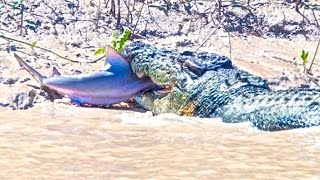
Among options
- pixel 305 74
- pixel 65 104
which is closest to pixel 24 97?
pixel 65 104

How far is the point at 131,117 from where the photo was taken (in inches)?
209

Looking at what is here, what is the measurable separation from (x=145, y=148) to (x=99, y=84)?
172 centimetres

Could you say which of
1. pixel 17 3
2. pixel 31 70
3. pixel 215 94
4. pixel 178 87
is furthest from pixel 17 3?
pixel 215 94

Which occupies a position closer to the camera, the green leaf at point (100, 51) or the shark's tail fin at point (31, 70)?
the shark's tail fin at point (31, 70)

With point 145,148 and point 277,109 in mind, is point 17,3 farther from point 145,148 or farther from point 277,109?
point 145,148

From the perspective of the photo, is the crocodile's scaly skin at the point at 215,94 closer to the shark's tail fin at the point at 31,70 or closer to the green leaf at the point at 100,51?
the green leaf at the point at 100,51

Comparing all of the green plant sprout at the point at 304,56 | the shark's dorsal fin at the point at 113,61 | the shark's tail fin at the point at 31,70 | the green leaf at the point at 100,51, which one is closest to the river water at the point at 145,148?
the shark's tail fin at the point at 31,70

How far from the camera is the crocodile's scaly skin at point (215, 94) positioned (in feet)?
16.4

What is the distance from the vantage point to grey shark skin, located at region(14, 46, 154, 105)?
5.68 meters

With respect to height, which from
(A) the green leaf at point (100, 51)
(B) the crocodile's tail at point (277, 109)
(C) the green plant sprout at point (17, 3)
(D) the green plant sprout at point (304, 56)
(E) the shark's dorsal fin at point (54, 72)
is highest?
(C) the green plant sprout at point (17, 3)

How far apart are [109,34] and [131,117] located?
202cm

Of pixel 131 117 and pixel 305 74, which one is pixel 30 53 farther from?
pixel 305 74

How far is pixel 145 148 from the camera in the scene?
405 centimetres

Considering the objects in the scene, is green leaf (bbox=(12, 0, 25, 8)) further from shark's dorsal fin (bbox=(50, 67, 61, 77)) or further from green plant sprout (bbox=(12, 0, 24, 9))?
shark's dorsal fin (bbox=(50, 67, 61, 77))
